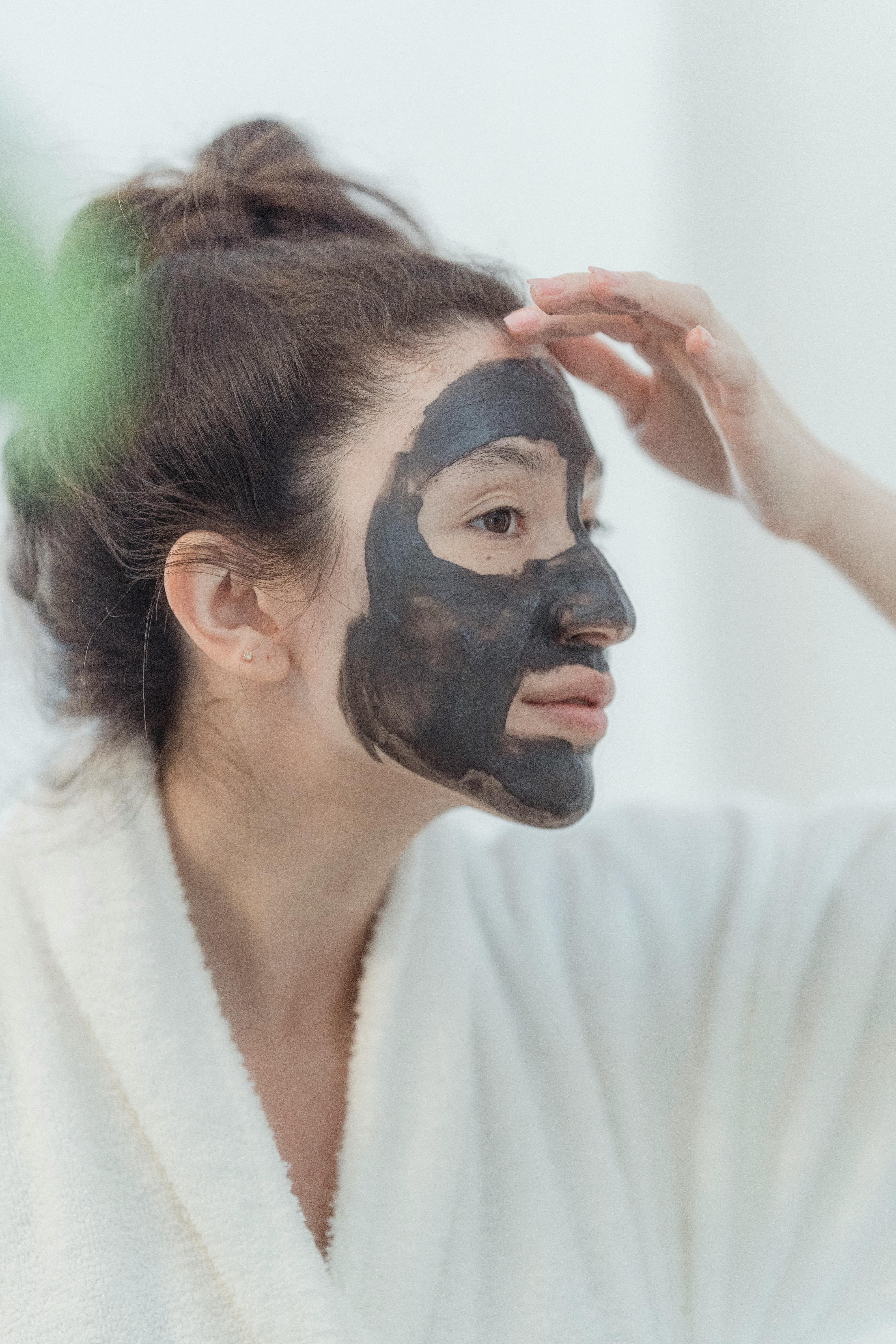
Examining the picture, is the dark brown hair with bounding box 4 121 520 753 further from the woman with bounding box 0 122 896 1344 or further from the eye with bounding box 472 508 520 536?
the eye with bounding box 472 508 520 536

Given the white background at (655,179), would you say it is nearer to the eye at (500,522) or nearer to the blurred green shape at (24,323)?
the blurred green shape at (24,323)

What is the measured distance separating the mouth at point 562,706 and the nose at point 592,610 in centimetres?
3

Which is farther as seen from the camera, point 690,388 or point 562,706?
point 690,388

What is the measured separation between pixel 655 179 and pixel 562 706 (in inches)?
38.8

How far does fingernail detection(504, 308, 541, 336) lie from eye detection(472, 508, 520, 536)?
0.14 metres

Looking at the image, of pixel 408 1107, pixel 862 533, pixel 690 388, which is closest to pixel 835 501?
pixel 862 533

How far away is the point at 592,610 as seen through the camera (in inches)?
33.6

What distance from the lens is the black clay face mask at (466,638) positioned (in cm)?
84

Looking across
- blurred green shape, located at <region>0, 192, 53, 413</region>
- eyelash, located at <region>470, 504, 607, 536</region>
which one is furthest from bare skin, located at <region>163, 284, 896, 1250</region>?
blurred green shape, located at <region>0, 192, 53, 413</region>

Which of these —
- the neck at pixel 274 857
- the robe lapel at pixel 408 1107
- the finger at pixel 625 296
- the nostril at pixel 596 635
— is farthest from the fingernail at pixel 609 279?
the robe lapel at pixel 408 1107

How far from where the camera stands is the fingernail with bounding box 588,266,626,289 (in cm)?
82

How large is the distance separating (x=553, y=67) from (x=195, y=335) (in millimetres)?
748

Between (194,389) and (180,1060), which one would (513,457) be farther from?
(180,1060)

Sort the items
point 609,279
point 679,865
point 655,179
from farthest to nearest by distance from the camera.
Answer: point 655,179, point 679,865, point 609,279
